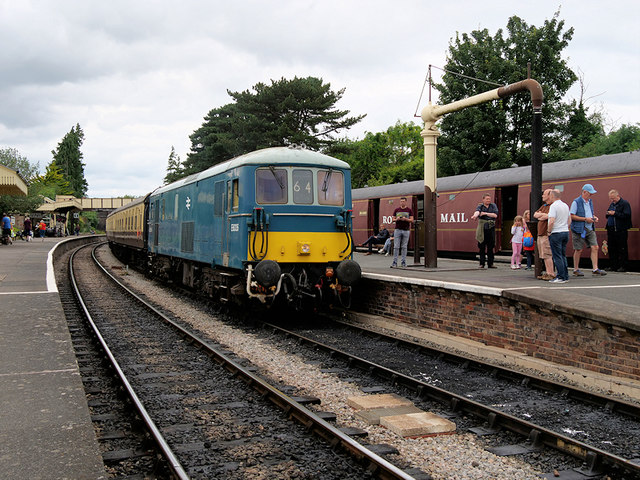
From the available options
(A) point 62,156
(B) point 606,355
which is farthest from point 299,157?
(A) point 62,156

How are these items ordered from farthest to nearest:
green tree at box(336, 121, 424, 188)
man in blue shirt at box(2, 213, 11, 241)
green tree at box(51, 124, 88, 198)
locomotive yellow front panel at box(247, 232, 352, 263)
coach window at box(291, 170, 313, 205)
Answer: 1. green tree at box(51, 124, 88, 198)
2. green tree at box(336, 121, 424, 188)
3. man in blue shirt at box(2, 213, 11, 241)
4. coach window at box(291, 170, 313, 205)
5. locomotive yellow front panel at box(247, 232, 352, 263)

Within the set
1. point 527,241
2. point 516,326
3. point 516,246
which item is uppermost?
point 527,241

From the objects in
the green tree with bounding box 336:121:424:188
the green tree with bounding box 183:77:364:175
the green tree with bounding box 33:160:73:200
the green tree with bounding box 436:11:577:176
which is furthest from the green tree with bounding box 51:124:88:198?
the green tree with bounding box 436:11:577:176

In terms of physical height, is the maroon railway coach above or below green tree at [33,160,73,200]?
below

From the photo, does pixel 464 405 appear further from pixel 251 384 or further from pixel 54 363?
pixel 54 363

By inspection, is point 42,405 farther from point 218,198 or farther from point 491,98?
point 491,98

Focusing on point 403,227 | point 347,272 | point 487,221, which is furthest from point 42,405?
point 487,221

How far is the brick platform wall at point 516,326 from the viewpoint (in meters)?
6.64

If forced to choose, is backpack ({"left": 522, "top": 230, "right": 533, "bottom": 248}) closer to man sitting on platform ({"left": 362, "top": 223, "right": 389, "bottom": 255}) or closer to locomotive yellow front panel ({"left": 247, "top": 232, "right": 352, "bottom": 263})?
locomotive yellow front panel ({"left": 247, "top": 232, "right": 352, "bottom": 263})

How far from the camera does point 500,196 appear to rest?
696 inches

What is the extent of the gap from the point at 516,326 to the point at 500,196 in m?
10.1

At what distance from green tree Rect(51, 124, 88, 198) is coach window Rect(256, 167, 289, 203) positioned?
96322mm

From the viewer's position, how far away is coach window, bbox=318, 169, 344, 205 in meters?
11.1

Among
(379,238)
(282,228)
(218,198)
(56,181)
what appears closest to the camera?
(282,228)
